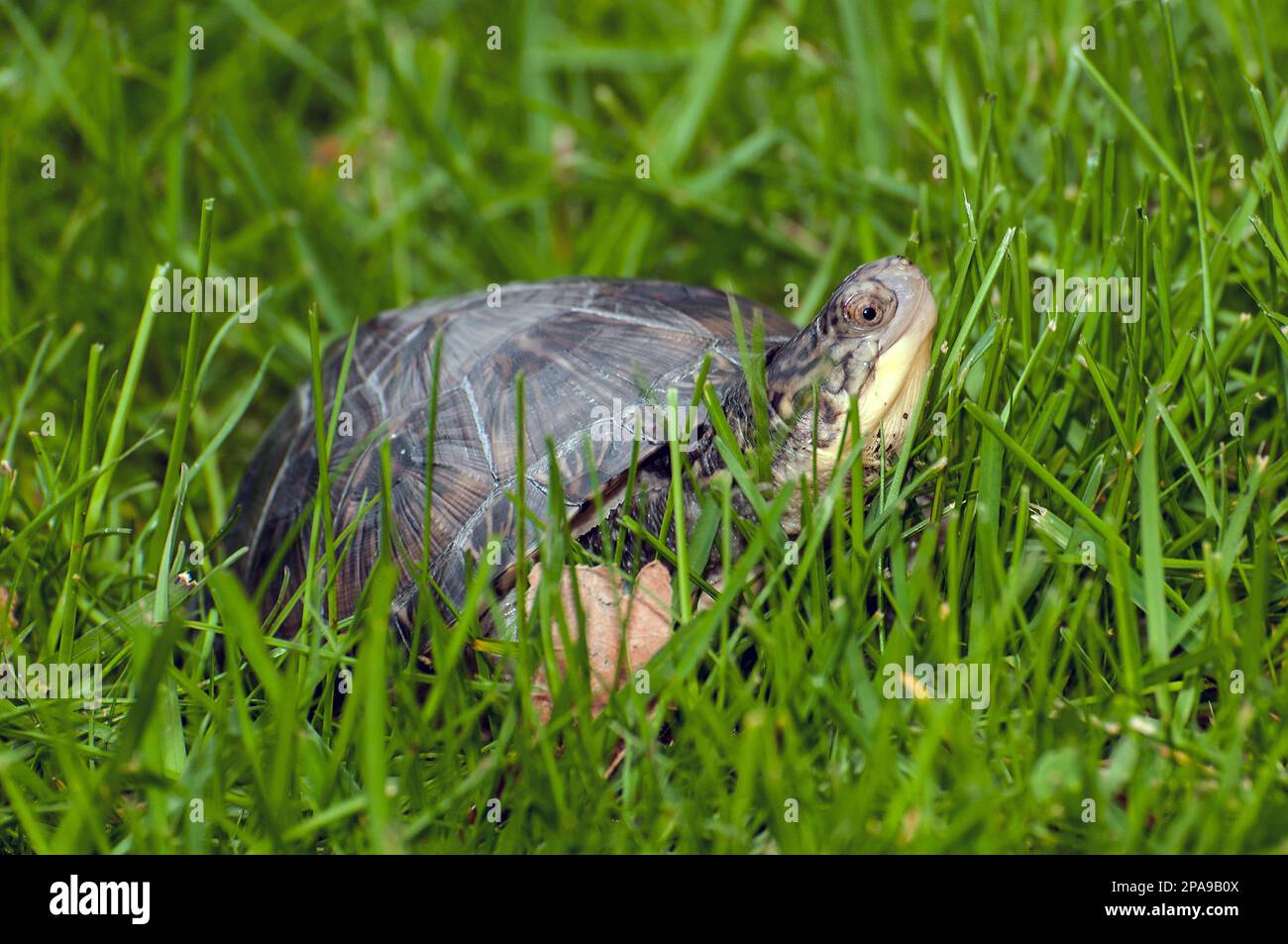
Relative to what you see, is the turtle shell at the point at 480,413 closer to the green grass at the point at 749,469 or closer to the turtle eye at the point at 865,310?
the green grass at the point at 749,469

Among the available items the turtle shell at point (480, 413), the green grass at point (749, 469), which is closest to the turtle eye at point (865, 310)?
the green grass at point (749, 469)

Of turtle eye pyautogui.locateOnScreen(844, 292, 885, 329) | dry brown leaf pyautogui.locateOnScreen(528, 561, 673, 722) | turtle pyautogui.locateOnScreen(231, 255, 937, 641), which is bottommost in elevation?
dry brown leaf pyautogui.locateOnScreen(528, 561, 673, 722)

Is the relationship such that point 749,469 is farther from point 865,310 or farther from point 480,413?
point 480,413

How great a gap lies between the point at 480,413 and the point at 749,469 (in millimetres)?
765

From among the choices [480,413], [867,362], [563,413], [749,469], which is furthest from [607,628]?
[867,362]

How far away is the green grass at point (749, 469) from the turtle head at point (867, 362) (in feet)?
0.35

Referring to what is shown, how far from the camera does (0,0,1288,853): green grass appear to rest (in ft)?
7.30

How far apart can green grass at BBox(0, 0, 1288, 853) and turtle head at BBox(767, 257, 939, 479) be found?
107 mm

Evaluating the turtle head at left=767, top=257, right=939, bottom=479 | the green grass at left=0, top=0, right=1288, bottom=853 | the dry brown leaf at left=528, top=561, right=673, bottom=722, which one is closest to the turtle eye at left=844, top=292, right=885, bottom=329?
the turtle head at left=767, top=257, right=939, bottom=479

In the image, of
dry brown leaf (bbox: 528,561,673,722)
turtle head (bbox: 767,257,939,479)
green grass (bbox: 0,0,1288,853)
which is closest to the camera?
green grass (bbox: 0,0,1288,853)

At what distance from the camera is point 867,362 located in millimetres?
2707

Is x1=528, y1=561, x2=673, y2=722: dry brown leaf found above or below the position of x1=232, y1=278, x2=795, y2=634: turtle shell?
below

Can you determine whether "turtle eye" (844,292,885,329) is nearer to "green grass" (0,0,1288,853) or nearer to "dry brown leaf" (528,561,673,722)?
"green grass" (0,0,1288,853)

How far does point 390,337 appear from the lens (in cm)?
344
